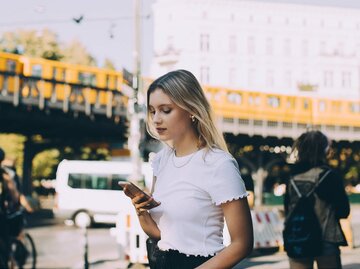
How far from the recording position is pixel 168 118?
2.40 metres

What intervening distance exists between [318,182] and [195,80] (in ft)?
7.93

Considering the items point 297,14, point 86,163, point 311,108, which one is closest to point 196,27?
point 297,14

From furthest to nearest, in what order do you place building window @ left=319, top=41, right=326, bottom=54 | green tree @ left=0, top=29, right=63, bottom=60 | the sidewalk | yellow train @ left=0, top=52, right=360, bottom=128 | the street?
building window @ left=319, top=41, right=326, bottom=54
green tree @ left=0, top=29, right=63, bottom=60
yellow train @ left=0, top=52, right=360, bottom=128
the street
the sidewalk

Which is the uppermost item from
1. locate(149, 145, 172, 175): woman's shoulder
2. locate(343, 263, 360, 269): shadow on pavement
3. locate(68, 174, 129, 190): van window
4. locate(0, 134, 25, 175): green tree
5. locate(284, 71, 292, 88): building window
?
locate(284, 71, 292, 88): building window

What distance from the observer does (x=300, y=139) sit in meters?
4.70

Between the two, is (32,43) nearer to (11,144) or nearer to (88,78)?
(11,144)

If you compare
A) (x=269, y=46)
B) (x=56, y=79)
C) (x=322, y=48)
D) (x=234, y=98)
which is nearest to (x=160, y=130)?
A: (x=56, y=79)

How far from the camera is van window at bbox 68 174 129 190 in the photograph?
24266mm

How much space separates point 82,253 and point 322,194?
6784 mm

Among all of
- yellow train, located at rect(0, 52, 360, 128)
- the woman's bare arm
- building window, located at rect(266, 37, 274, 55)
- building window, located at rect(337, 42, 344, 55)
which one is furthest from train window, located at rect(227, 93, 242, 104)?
the woman's bare arm

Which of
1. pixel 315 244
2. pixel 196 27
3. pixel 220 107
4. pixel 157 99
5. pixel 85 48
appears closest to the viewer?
pixel 157 99

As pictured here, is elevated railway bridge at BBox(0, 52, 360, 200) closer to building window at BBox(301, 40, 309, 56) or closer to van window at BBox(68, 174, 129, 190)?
van window at BBox(68, 174, 129, 190)

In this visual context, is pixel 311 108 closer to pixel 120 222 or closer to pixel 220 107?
pixel 220 107

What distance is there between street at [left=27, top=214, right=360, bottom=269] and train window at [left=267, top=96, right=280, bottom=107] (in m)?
16.7
